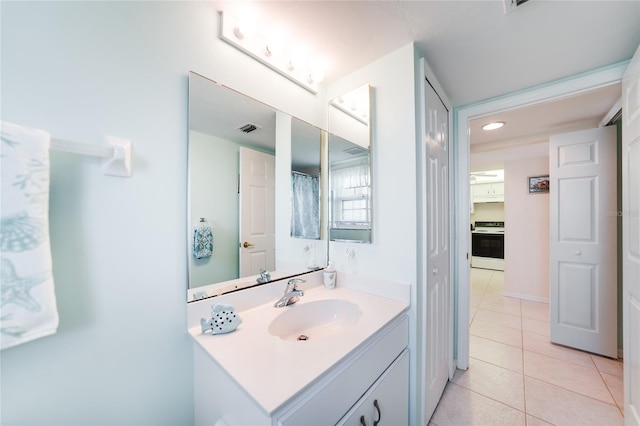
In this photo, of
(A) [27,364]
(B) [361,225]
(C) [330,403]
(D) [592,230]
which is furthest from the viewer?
(D) [592,230]

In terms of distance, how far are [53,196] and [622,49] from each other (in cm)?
272

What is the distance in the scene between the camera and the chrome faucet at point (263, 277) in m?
1.24

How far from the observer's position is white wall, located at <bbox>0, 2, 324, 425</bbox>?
0.66 meters

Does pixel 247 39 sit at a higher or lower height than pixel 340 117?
higher

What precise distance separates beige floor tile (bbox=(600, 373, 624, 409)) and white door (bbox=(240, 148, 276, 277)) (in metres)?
2.50

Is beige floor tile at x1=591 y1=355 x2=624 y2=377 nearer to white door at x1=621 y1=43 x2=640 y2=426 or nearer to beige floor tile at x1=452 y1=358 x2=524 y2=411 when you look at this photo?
beige floor tile at x1=452 y1=358 x2=524 y2=411

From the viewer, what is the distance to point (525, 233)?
3496 mm

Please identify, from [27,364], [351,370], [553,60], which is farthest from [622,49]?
[27,364]

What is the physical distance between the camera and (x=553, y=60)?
1415 millimetres

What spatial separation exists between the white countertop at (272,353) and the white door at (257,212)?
0.25m

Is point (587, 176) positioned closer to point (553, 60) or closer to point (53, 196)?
point (553, 60)

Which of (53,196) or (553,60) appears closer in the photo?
(53,196)

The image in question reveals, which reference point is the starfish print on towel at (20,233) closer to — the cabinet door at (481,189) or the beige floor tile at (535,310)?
the beige floor tile at (535,310)

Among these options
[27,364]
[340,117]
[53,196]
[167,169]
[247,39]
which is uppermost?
[247,39]
